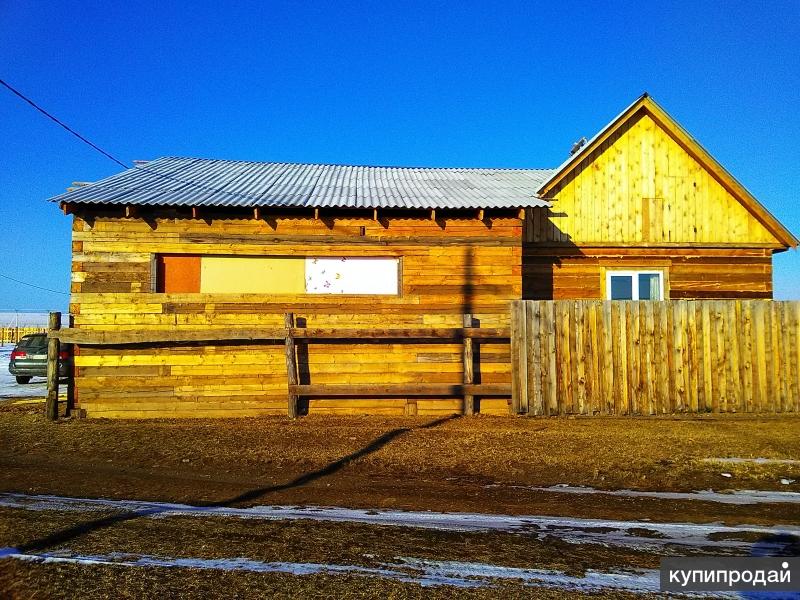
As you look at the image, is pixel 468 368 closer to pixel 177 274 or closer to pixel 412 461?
pixel 412 461

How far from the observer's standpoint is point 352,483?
21.1 ft

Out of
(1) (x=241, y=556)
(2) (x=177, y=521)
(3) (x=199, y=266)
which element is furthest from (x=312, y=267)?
(1) (x=241, y=556)

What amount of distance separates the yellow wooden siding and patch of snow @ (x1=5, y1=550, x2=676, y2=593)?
34.0 ft

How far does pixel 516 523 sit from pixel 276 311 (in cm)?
718

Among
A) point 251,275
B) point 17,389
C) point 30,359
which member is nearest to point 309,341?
point 251,275

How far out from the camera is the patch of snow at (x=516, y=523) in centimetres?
447

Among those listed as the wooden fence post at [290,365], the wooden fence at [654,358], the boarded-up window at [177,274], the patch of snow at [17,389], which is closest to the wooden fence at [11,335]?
the patch of snow at [17,389]

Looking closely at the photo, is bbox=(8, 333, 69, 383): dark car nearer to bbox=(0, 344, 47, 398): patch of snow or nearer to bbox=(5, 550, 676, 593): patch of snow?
bbox=(0, 344, 47, 398): patch of snow

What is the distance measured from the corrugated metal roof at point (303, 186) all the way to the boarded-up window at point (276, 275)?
1152 mm

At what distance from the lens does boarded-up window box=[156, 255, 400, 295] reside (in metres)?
10.8

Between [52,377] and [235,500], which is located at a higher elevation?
[52,377]

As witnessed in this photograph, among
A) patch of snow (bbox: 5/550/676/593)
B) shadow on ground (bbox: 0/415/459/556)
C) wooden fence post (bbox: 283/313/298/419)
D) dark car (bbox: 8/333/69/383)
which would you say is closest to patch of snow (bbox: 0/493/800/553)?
shadow on ground (bbox: 0/415/459/556)

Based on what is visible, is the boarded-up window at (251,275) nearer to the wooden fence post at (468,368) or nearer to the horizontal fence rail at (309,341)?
the horizontal fence rail at (309,341)

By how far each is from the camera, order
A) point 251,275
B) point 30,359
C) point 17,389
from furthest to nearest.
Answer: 1. point 30,359
2. point 17,389
3. point 251,275
